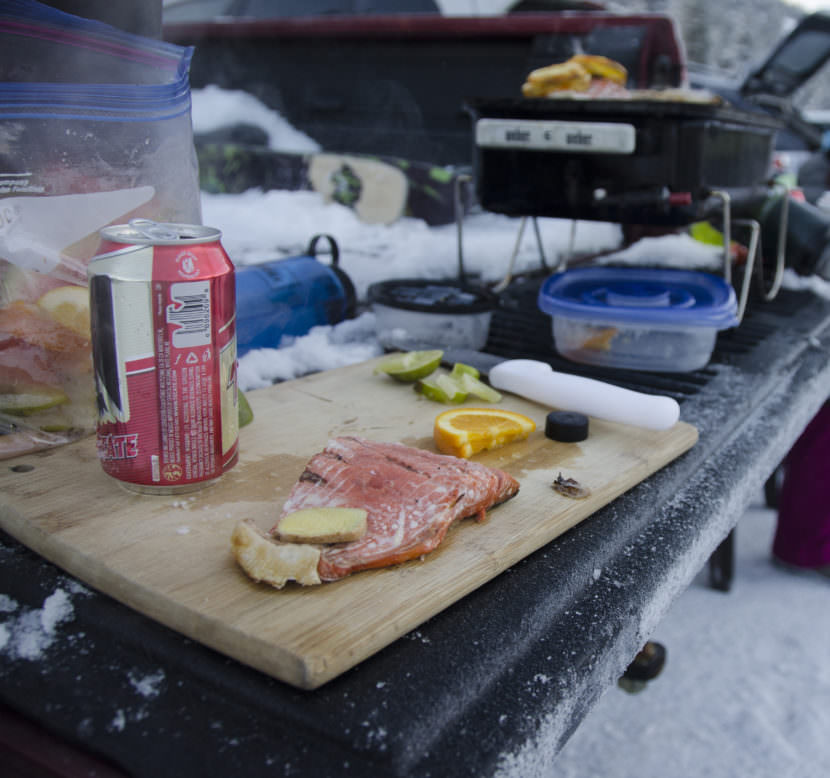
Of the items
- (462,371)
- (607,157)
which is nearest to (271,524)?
(462,371)

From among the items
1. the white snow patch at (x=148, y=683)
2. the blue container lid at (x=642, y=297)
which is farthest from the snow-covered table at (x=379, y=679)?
the blue container lid at (x=642, y=297)

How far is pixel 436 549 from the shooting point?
815mm

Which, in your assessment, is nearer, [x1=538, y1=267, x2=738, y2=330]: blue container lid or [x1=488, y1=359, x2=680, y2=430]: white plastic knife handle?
[x1=488, y1=359, x2=680, y2=430]: white plastic knife handle

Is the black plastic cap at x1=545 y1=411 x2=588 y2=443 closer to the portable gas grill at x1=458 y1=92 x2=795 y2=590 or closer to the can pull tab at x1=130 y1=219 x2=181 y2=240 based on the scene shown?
Result: the portable gas grill at x1=458 y1=92 x2=795 y2=590

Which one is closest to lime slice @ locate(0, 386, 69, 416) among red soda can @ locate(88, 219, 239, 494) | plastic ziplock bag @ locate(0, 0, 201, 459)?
plastic ziplock bag @ locate(0, 0, 201, 459)

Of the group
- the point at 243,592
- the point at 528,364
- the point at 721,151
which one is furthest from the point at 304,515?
the point at 721,151

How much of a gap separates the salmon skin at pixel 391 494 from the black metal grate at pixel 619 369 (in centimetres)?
64

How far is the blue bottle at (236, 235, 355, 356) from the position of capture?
154cm

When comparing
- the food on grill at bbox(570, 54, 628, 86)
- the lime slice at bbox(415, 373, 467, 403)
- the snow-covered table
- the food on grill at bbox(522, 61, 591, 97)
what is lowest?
the snow-covered table

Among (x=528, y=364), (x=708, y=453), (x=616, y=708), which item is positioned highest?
(x=528, y=364)

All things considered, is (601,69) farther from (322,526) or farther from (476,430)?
(322,526)

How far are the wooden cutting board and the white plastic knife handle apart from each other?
3 cm

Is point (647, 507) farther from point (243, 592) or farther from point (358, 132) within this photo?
point (358, 132)

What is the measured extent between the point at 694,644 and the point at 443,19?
2.47 metres
